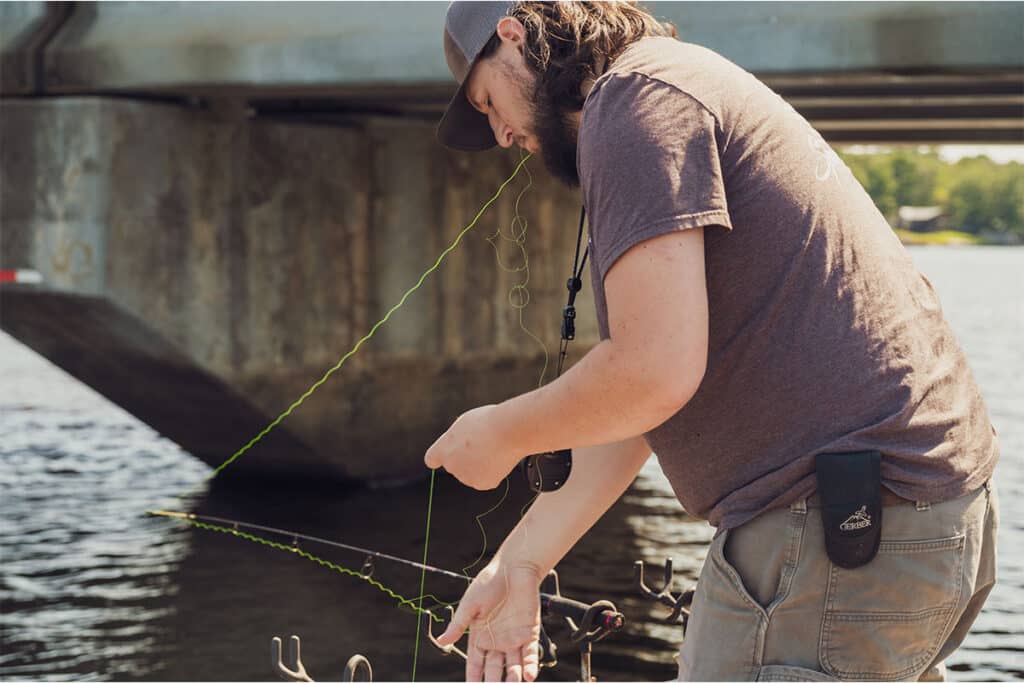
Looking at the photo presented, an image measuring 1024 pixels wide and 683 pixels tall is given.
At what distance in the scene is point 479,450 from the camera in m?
2.25

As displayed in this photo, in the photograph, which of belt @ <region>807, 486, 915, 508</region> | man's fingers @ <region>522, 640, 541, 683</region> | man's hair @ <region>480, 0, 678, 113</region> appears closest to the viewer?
belt @ <region>807, 486, 915, 508</region>

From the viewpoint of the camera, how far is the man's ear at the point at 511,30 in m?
2.28

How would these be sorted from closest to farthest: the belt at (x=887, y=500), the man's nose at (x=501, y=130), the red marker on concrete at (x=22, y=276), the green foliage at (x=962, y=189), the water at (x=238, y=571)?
1. the belt at (x=887, y=500)
2. the man's nose at (x=501, y=130)
3. the water at (x=238, y=571)
4. the red marker on concrete at (x=22, y=276)
5. the green foliage at (x=962, y=189)

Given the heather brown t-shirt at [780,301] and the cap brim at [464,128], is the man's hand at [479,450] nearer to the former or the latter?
the heather brown t-shirt at [780,301]

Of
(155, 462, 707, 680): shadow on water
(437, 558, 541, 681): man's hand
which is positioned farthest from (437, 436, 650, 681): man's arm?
(155, 462, 707, 680): shadow on water

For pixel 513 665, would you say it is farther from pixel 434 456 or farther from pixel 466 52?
pixel 466 52

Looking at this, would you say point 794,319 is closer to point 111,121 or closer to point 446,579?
point 446,579

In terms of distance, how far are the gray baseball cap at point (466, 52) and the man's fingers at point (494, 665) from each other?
1028 millimetres

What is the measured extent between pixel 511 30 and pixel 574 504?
988mm

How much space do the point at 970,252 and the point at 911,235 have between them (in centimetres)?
554

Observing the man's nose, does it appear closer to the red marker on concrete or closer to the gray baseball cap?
the gray baseball cap

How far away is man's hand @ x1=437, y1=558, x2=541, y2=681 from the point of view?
9.06 ft

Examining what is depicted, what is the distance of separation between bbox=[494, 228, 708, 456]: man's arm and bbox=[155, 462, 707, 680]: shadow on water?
13.8ft

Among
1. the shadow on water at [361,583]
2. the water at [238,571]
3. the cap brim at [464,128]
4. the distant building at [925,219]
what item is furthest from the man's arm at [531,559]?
the distant building at [925,219]
